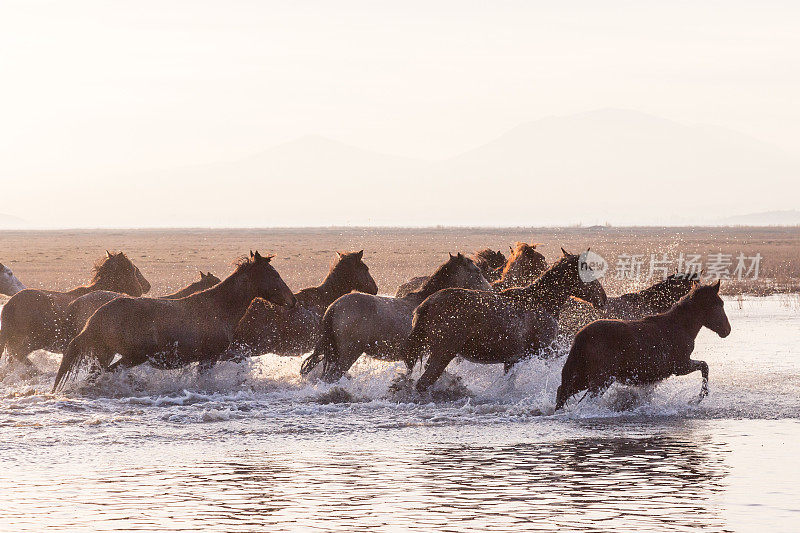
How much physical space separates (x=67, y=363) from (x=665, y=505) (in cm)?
791

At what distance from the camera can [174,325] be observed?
508 inches

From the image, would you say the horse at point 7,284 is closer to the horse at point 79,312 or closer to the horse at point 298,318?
the horse at point 79,312

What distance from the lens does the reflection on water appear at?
6.95m

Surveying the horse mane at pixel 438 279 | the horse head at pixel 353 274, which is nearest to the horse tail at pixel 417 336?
the horse mane at pixel 438 279

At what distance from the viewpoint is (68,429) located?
1054cm

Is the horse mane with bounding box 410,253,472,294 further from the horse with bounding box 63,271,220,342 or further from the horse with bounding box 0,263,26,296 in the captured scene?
the horse with bounding box 0,263,26,296

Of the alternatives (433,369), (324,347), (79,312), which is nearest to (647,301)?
(433,369)

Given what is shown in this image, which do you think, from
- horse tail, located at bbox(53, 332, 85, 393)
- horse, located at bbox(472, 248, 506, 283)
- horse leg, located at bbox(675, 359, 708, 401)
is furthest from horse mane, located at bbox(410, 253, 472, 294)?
horse tail, located at bbox(53, 332, 85, 393)

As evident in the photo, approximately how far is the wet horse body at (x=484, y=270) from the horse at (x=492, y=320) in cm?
301

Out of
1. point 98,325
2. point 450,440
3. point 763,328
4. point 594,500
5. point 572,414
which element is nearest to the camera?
point 594,500

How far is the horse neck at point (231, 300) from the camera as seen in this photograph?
1318cm

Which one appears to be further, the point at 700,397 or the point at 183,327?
the point at 183,327

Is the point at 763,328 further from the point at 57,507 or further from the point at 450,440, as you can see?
the point at 57,507

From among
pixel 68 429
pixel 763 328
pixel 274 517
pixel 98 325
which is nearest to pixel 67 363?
pixel 98 325
